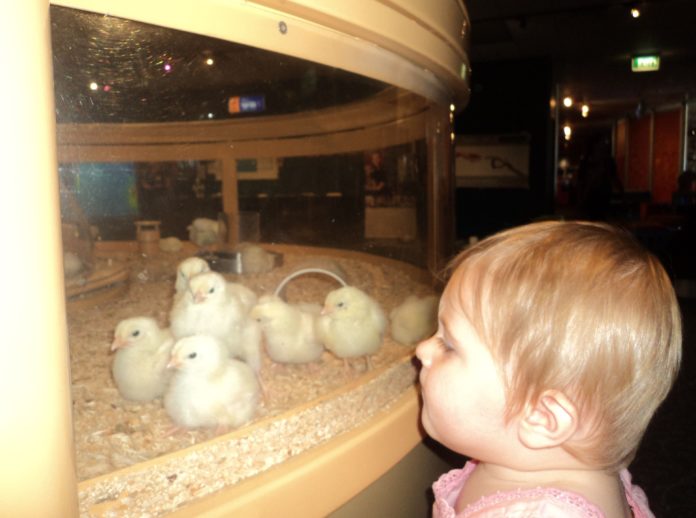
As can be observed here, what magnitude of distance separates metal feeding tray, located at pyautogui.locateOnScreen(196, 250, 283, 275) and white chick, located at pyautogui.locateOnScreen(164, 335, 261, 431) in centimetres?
62

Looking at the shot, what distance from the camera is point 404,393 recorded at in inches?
37.9

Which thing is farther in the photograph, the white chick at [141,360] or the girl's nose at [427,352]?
the white chick at [141,360]

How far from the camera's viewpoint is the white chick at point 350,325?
109 cm

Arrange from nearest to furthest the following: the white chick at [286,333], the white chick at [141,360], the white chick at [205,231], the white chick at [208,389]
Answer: the white chick at [208,389], the white chick at [141,360], the white chick at [286,333], the white chick at [205,231]

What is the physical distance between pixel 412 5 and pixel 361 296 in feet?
1.81

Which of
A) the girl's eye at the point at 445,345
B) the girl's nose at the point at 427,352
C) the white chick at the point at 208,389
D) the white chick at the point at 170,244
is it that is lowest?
the white chick at the point at 208,389

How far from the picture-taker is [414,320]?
1.20 m

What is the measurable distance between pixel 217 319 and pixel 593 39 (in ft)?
18.5

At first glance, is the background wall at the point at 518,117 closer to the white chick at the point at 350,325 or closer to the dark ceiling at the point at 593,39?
the dark ceiling at the point at 593,39

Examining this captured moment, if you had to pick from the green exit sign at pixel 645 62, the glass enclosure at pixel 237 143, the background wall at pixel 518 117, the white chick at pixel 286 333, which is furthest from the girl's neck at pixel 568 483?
the green exit sign at pixel 645 62

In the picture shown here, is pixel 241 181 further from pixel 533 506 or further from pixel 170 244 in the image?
pixel 533 506

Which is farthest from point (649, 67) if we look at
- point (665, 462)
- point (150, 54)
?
point (150, 54)

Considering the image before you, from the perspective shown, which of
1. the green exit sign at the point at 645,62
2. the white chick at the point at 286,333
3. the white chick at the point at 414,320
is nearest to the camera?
the white chick at the point at 286,333

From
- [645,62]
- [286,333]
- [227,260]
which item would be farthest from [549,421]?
[645,62]
